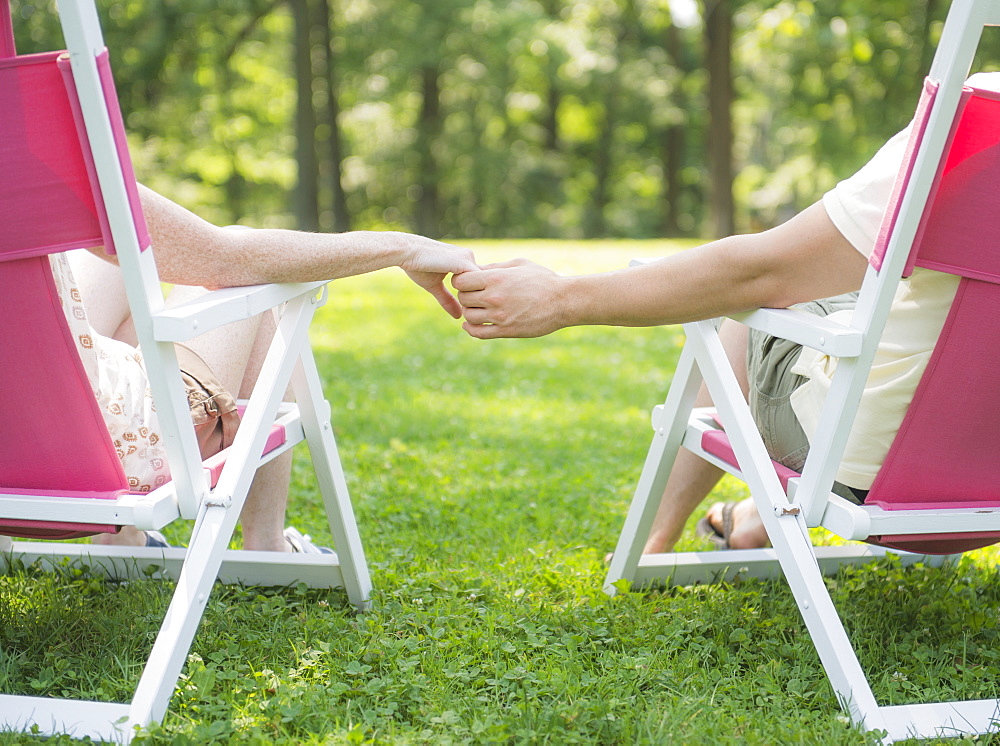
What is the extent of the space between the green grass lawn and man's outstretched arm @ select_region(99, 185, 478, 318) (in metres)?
0.84

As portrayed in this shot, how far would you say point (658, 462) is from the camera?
2533 mm

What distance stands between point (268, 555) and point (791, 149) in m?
25.9

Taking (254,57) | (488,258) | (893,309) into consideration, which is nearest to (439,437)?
(893,309)

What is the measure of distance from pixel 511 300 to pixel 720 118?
15.6 meters

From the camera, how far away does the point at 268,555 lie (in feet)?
8.63

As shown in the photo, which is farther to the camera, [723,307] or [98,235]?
[723,307]

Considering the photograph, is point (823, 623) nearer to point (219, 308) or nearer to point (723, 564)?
point (723, 564)

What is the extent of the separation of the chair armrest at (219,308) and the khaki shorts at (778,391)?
42.2 inches

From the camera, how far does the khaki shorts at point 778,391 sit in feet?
7.36

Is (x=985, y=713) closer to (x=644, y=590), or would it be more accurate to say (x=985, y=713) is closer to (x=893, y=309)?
(x=893, y=309)

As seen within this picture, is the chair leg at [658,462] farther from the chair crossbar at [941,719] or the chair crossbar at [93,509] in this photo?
the chair crossbar at [93,509]

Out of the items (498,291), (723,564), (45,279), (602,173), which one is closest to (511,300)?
(498,291)

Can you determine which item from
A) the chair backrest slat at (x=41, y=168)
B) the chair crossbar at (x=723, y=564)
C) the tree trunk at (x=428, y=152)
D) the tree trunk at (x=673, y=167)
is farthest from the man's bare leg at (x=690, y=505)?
the tree trunk at (x=673, y=167)

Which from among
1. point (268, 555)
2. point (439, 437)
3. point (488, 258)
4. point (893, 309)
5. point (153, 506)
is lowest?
point (488, 258)
